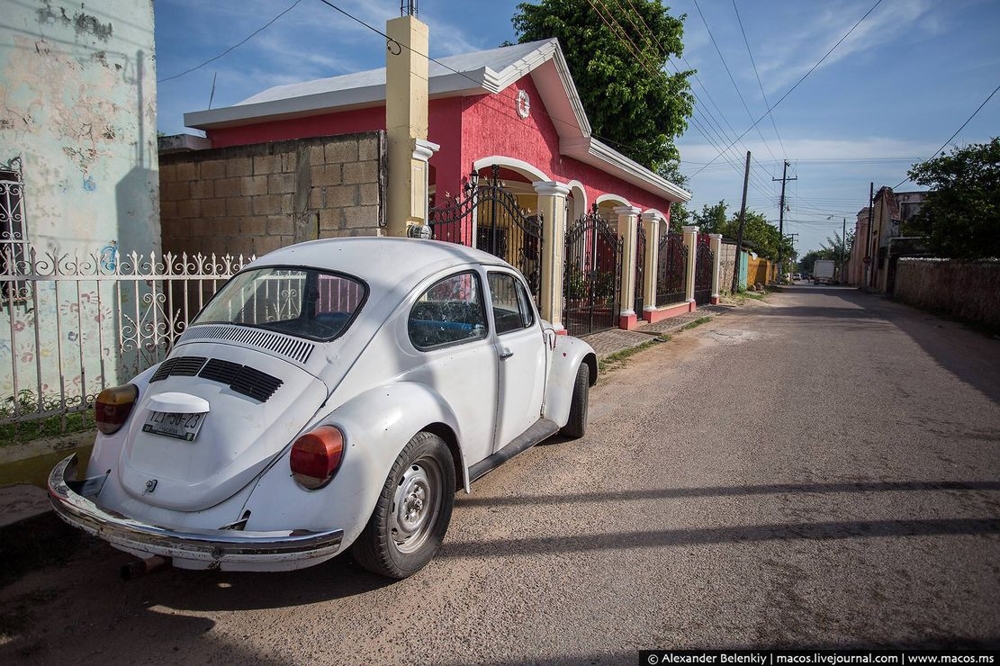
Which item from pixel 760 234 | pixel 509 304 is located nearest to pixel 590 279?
pixel 509 304

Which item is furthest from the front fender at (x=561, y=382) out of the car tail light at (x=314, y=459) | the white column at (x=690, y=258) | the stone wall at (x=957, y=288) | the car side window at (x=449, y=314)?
the stone wall at (x=957, y=288)

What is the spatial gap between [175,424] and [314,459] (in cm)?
72

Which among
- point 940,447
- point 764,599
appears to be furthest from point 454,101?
point 764,599

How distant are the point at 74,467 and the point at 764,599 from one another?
3.38m

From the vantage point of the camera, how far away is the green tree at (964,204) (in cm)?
1738

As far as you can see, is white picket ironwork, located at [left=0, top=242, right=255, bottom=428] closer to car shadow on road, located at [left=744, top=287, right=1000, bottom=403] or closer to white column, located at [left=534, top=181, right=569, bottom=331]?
white column, located at [left=534, top=181, right=569, bottom=331]

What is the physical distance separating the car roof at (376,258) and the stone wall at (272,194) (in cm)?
305

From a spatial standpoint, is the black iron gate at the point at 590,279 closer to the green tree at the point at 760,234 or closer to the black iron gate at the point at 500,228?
the black iron gate at the point at 500,228

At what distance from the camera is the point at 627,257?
43.2 ft

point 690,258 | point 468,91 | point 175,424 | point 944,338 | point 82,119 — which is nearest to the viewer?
point 175,424

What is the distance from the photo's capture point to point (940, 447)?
17.2 feet

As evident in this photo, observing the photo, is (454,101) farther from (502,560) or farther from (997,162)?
(997,162)

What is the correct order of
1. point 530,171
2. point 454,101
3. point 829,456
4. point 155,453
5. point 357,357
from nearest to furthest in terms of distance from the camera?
point 155,453
point 357,357
point 829,456
point 454,101
point 530,171

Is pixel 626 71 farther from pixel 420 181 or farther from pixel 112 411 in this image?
pixel 112 411
